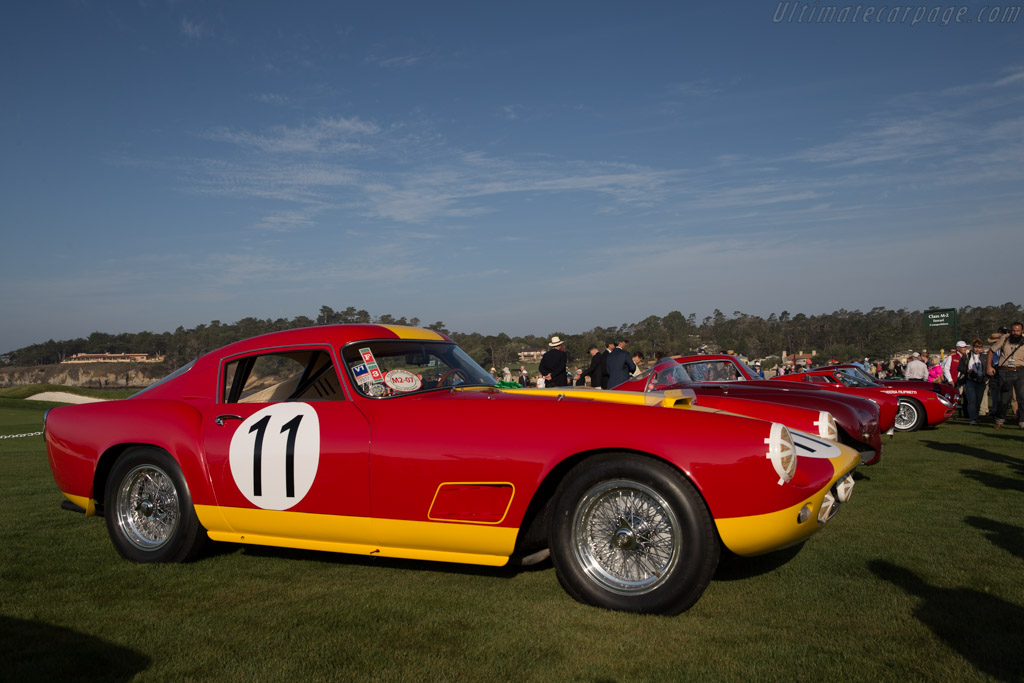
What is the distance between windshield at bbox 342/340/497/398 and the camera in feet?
14.0

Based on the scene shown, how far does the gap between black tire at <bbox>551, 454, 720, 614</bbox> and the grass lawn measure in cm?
13

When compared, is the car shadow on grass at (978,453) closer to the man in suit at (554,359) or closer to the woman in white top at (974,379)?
the woman in white top at (974,379)

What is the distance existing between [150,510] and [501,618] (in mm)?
2716

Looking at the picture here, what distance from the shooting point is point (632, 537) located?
332 cm

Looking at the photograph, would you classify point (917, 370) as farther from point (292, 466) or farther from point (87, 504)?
point (87, 504)

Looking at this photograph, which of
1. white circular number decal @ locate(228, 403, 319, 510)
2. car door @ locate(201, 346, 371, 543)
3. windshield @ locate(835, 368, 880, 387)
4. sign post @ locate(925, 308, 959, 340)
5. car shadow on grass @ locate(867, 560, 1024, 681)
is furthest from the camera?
sign post @ locate(925, 308, 959, 340)

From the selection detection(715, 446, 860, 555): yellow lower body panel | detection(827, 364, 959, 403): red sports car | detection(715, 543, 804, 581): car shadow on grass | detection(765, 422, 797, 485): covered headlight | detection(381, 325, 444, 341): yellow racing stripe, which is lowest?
detection(715, 543, 804, 581): car shadow on grass

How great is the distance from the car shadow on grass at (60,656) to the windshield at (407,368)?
1803 millimetres

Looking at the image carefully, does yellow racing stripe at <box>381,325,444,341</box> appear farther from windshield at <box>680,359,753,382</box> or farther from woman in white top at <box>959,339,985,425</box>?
woman in white top at <box>959,339,985,425</box>

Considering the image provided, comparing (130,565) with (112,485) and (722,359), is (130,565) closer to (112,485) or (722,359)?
(112,485)

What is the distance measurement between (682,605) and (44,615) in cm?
314

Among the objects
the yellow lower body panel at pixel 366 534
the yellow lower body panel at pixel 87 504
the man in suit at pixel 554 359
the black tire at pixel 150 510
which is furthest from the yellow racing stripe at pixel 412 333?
the man in suit at pixel 554 359

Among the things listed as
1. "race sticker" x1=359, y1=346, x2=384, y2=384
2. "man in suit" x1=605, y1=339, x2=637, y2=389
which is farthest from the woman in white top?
"race sticker" x1=359, y1=346, x2=384, y2=384

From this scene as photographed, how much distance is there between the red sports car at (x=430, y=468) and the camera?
3227mm
